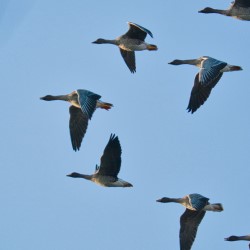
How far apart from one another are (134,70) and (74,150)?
4.47m

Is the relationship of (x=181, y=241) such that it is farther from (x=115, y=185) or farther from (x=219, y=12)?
(x=219, y=12)

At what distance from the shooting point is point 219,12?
34156 mm

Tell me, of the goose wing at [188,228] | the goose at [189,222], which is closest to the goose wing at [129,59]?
the goose at [189,222]

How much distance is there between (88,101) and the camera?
31062 millimetres

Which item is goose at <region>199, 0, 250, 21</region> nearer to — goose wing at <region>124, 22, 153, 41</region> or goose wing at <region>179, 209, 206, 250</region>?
goose wing at <region>124, 22, 153, 41</region>

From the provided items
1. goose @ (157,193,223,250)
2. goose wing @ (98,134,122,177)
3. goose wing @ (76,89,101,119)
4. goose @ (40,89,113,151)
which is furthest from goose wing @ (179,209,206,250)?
goose wing @ (76,89,101,119)

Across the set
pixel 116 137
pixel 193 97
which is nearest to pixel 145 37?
pixel 193 97

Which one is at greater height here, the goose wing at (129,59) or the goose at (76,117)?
the goose wing at (129,59)

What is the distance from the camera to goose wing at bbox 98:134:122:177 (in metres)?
30.4

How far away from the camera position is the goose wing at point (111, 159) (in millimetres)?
30359

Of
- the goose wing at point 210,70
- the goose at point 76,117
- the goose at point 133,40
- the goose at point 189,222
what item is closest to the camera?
the goose wing at point 210,70

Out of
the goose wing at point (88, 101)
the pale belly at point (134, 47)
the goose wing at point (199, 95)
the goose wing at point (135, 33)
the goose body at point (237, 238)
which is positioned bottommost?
the goose body at point (237, 238)

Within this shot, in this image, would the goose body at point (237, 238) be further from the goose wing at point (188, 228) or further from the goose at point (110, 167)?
the goose at point (110, 167)

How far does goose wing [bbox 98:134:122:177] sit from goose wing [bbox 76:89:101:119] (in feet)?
3.24
